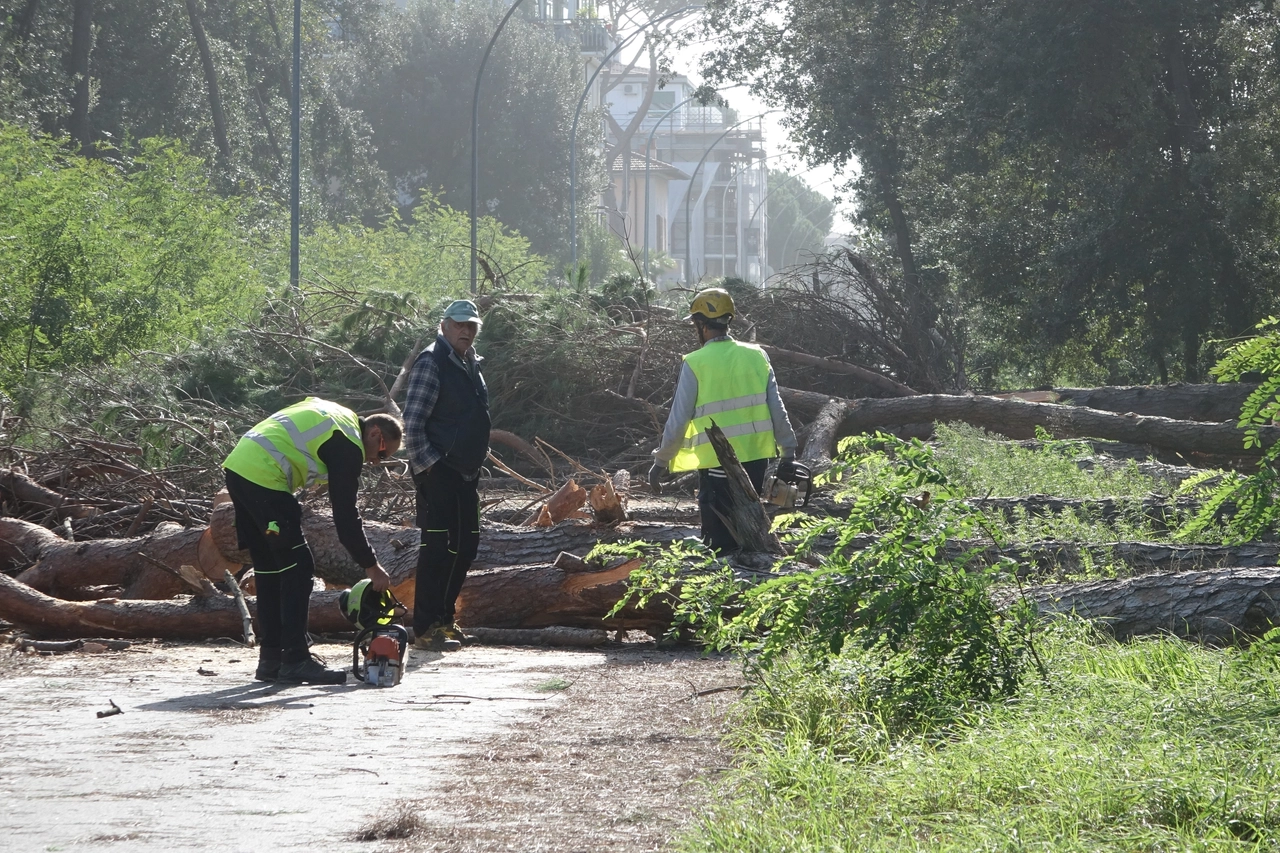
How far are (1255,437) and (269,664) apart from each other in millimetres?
4427

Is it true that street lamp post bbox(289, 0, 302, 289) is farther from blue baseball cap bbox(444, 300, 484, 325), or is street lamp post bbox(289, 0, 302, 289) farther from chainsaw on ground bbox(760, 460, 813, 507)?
Result: chainsaw on ground bbox(760, 460, 813, 507)

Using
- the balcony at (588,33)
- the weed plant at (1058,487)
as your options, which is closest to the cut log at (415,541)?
the weed plant at (1058,487)

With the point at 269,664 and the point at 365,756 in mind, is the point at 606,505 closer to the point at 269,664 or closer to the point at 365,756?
the point at 269,664

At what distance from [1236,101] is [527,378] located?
508 inches

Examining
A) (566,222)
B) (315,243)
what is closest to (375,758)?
(315,243)

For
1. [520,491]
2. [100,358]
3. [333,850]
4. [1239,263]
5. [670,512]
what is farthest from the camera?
[1239,263]

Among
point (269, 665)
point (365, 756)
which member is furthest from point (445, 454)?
point (365, 756)

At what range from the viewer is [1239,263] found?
2114 centimetres

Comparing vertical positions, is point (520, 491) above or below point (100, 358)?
below

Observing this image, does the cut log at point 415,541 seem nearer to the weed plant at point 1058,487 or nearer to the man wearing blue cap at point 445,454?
the man wearing blue cap at point 445,454

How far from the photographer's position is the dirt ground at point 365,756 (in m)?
Answer: 3.86

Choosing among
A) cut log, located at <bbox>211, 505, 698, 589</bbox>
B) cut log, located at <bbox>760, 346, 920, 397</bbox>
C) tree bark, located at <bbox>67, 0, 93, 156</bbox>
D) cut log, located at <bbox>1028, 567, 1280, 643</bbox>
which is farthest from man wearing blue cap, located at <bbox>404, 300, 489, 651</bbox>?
tree bark, located at <bbox>67, 0, 93, 156</bbox>

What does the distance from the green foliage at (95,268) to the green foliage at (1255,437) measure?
14792mm

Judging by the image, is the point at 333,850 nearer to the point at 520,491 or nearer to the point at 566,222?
the point at 520,491
